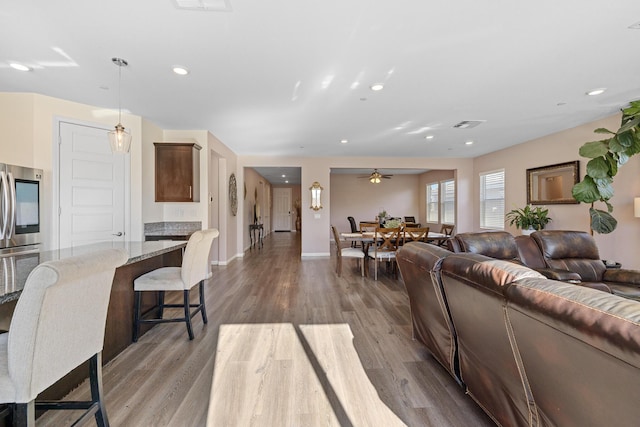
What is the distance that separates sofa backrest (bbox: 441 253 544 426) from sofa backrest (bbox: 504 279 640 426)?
0.25 ft

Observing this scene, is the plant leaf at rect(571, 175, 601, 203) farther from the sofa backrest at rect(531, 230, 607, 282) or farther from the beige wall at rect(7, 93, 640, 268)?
the beige wall at rect(7, 93, 640, 268)

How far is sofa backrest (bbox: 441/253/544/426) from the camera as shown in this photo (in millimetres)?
1275

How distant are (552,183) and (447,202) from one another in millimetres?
3771

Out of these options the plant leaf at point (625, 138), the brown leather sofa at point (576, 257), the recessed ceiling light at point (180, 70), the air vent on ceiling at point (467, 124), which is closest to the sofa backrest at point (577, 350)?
the plant leaf at point (625, 138)

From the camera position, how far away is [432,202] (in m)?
10.1

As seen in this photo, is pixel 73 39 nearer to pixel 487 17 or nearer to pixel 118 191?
pixel 118 191

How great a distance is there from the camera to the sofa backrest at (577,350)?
2.64 feet

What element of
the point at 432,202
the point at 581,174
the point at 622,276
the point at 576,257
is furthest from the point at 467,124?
the point at 432,202

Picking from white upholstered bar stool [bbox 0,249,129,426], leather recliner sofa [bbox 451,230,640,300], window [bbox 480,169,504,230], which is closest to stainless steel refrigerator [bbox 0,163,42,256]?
white upholstered bar stool [bbox 0,249,129,426]

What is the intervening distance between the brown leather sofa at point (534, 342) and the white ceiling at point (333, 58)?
1.84 m

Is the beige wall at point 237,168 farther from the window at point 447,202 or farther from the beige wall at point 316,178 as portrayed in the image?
the window at point 447,202

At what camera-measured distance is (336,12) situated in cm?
206

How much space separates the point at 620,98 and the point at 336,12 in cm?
405

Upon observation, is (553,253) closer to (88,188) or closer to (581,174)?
(581,174)
